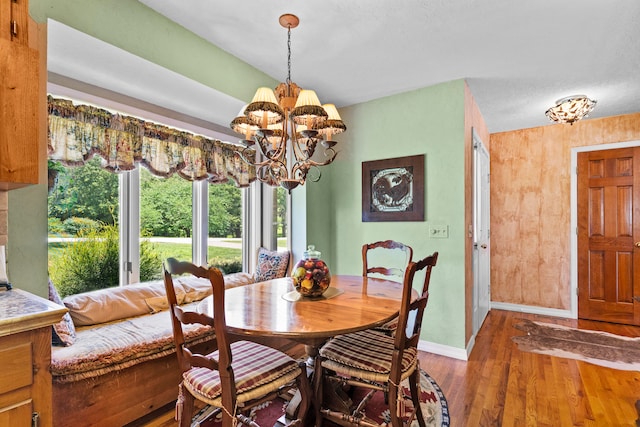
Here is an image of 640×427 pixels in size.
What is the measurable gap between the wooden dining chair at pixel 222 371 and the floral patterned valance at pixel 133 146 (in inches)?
47.3

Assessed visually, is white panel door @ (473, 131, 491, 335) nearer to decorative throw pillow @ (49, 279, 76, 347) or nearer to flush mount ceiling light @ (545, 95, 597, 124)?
flush mount ceiling light @ (545, 95, 597, 124)

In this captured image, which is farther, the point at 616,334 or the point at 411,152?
the point at 616,334

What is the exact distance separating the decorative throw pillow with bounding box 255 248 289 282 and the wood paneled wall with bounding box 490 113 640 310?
312 cm

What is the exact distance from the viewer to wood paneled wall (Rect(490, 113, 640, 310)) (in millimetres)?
3988

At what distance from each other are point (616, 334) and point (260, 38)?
14.6 feet

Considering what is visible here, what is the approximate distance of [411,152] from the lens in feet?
10.3

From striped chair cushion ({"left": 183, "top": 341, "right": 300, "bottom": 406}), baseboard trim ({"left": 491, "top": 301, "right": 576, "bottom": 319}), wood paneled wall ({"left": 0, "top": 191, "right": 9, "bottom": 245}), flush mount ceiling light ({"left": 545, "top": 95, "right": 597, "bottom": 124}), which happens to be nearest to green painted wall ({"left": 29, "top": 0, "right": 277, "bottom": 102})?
wood paneled wall ({"left": 0, "top": 191, "right": 9, "bottom": 245})

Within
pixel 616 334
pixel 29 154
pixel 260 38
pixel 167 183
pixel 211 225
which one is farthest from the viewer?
pixel 616 334

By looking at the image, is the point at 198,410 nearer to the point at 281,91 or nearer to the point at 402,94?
the point at 281,91

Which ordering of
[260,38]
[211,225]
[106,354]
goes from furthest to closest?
[211,225]
[260,38]
[106,354]

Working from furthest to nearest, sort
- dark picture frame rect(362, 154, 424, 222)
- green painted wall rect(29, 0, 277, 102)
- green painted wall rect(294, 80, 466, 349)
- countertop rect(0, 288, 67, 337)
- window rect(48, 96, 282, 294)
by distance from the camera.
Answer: dark picture frame rect(362, 154, 424, 222) → green painted wall rect(294, 80, 466, 349) → window rect(48, 96, 282, 294) → green painted wall rect(29, 0, 277, 102) → countertop rect(0, 288, 67, 337)

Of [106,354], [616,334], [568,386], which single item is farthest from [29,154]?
[616,334]

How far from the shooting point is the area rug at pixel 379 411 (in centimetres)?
186

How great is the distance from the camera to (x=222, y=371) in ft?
4.15
